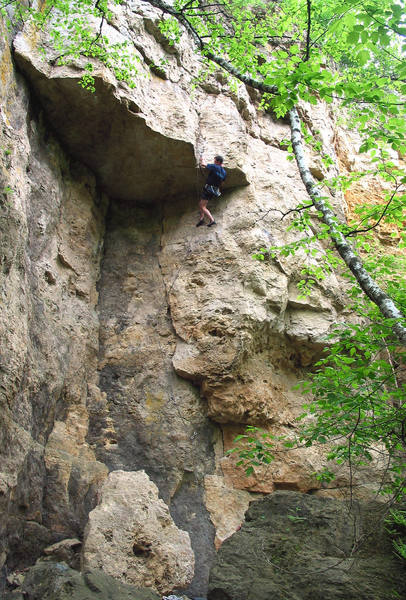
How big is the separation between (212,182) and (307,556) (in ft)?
20.2

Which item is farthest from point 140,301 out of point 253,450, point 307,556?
point 307,556

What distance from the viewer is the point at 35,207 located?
23.6ft

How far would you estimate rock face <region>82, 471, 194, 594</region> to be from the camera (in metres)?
5.72

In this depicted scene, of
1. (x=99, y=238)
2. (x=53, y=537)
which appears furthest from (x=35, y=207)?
(x=53, y=537)

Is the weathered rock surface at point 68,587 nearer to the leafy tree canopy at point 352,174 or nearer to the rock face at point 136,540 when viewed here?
the rock face at point 136,540

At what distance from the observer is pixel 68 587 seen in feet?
14.5

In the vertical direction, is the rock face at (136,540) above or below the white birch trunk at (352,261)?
below

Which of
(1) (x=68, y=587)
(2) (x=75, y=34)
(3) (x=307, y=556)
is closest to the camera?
(1) (x=68, y=587)

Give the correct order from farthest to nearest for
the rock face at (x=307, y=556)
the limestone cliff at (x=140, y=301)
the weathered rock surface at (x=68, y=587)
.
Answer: the limestone cliff at (x=140, y=301)
the weathered rock surface at (x=68, y=587)
the rock face at (x=307, y=556)

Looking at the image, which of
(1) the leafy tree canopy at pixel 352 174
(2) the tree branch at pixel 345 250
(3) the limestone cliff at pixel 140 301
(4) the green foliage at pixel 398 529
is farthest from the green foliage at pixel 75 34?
(4) the green foliage at pixel 398 529

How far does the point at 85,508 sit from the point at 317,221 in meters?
6.99

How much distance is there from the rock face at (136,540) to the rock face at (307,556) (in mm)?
1405

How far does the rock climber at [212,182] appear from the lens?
8.53m

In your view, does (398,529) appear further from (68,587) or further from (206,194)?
(206,194)
